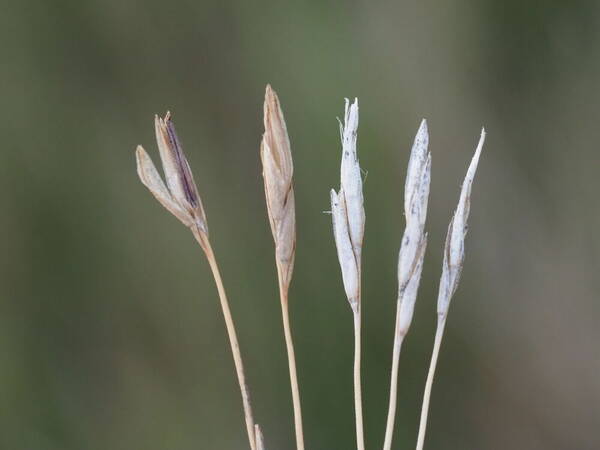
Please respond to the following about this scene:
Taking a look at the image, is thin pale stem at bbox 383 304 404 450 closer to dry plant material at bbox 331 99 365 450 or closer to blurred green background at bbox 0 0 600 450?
dry plant material at bbox 331 99 365 450

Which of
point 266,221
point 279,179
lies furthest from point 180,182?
point 266,221

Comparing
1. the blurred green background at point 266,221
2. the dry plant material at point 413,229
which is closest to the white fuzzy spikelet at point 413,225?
the dry plant material at point 413,229

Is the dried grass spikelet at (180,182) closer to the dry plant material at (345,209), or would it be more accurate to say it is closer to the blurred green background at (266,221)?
the dry plant material at (345,209)

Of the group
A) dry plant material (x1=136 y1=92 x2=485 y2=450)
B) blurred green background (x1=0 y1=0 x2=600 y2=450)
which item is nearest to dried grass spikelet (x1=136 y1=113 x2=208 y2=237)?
dry plant material (x1=136 y1=92 x2=485 y2=450)

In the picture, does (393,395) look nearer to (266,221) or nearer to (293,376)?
(293,376)

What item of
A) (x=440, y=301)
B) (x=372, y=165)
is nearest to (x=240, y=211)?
(x=372, y=165)
